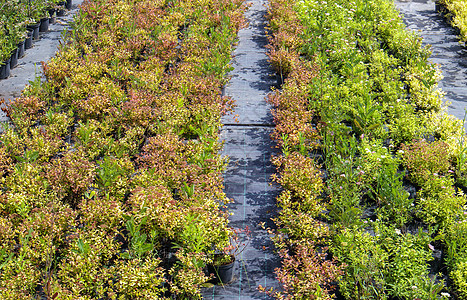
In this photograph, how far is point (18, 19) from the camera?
13.0 m

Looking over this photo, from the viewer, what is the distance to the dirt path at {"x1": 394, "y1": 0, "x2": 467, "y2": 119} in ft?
36.4

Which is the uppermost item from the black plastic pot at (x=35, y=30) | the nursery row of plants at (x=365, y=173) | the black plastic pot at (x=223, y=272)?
the black plastic pot at (x=35, y=30)

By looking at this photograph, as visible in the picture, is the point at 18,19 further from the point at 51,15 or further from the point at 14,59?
the point at 51,15

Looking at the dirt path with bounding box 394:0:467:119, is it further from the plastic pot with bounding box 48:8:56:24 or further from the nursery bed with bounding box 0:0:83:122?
the plastic pot with bounding box 48:8:56:24

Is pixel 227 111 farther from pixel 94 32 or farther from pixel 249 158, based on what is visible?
pixel 94 32

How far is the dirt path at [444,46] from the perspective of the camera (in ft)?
36.4

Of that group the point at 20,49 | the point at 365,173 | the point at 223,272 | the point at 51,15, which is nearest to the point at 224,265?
the point at 223,272

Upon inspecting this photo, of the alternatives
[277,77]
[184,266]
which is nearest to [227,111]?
[277,77]

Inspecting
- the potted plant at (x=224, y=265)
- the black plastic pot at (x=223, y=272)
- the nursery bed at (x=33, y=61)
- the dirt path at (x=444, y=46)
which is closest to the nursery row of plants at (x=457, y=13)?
the dirt path at (x=444, y=46)

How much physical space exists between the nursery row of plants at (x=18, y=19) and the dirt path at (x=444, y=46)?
9.76 meters

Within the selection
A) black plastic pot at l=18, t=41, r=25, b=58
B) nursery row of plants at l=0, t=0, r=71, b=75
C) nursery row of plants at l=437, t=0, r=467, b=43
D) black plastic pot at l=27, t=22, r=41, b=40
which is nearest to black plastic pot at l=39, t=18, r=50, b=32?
nursery row of plants at l=0, t=0, r=71, b=75

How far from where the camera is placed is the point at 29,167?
7.84 metres

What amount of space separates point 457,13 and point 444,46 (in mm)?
1413

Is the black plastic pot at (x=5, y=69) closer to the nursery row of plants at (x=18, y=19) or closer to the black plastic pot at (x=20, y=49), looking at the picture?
the nursery row of plants at (x=18, y=19)
